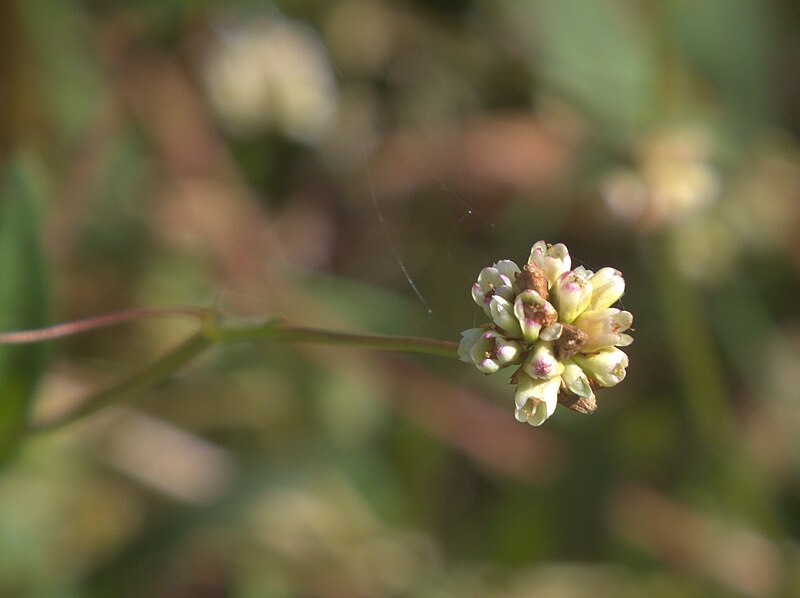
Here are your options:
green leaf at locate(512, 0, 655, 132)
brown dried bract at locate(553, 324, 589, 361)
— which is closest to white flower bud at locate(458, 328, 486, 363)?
brown dried bract at locate(553, 324, 589, 361)

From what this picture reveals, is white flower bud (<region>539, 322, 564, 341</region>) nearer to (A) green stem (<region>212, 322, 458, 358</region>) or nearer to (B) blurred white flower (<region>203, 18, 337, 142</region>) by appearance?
(A) green stem (<region>212, 322, 458, 358</region>)

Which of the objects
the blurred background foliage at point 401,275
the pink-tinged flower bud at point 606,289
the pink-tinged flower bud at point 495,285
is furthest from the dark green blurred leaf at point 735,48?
the pink-tinged flower bud at point 495,285

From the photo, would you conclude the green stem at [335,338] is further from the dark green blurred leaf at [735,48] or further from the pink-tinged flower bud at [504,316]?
→ the dark green blurred leaf at [735,48]

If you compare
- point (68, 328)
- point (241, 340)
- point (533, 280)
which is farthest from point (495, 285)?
point (68, 328)

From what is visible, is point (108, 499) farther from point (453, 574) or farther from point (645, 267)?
point (645, 267)

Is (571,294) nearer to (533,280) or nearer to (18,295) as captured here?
(533,280)

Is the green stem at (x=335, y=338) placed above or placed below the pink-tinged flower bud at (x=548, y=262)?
below
